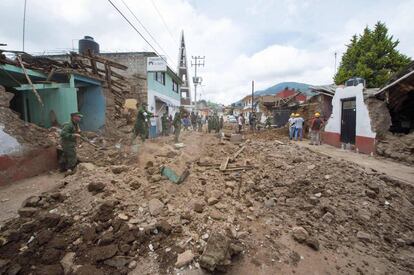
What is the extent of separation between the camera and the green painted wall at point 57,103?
839cm

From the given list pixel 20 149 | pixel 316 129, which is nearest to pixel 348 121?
pixel 316 129

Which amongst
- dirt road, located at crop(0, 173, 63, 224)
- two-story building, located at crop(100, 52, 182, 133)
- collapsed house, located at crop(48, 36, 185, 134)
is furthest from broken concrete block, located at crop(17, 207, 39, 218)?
two-story building, located at crop(100, 52, 182, 133)

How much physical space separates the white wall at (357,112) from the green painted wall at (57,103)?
1121cm

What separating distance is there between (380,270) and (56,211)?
5.15 m

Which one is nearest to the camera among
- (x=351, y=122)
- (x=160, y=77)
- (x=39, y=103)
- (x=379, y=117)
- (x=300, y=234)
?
(x=300, y=234)

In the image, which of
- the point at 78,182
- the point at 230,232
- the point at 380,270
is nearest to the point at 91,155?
the point at 78,182

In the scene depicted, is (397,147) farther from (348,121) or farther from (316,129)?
(316,129)

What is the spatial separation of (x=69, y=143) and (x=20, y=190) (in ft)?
4.98

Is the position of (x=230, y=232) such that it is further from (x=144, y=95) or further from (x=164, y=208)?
(x=144, y=95)

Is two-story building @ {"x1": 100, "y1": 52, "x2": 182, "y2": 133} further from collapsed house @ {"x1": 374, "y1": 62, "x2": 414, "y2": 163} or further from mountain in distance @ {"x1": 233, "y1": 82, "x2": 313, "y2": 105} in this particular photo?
mountain in distance @ {"x1": 233, "y1": 82, "x2": 313, "y2": 105}

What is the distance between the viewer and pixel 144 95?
46.7 feet

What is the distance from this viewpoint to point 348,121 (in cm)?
930

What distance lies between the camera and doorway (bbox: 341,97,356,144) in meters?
9.02

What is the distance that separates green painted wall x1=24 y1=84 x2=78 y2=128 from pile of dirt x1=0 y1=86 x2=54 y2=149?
2516 millimetres
